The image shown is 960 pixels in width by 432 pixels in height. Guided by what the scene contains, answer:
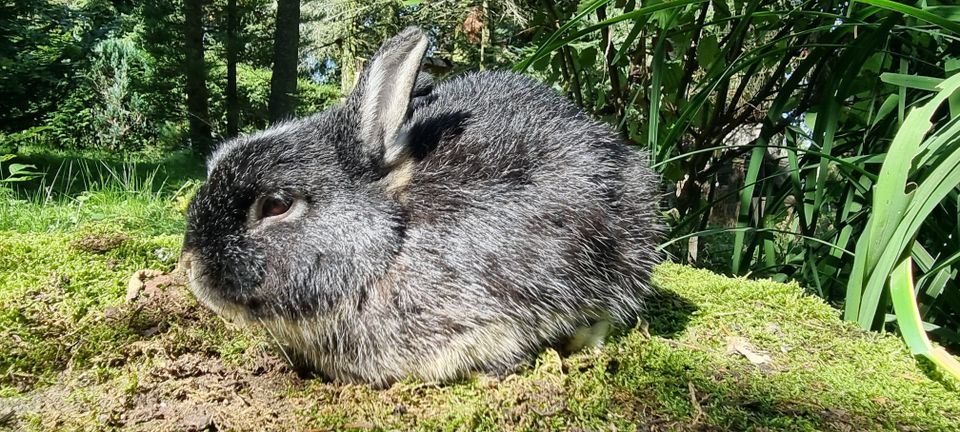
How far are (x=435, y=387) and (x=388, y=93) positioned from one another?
0.97 metres

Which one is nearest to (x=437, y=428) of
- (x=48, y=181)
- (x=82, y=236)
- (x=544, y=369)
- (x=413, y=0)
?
(x=544, y=369)

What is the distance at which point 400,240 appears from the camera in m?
1.87

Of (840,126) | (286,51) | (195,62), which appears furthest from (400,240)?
(195,62)

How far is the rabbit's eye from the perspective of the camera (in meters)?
1.86

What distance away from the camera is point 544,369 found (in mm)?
1894

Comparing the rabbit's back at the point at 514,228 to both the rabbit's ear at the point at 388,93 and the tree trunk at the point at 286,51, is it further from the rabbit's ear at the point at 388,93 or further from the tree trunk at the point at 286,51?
the tree trunk at the point at 286,51

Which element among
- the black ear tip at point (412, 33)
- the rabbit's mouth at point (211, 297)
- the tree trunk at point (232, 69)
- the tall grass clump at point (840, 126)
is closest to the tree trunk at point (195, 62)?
the tree trunk at point (232, 69)

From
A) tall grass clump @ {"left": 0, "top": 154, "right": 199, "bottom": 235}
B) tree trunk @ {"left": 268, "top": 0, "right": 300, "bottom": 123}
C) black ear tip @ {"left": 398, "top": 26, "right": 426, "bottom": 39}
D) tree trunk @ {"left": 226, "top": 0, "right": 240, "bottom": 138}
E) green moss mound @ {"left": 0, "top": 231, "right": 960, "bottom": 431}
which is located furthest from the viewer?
tree trunk @ {"left": 226, "top": 0, "right": 240, "bottom": 138}

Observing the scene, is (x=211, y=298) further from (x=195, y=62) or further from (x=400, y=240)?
(x=195, y=62)

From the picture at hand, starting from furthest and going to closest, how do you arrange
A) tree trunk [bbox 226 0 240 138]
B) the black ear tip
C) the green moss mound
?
1. tree trunk [bbox 226 0 240 138]
2. the black ear tip
3. the green moss mound

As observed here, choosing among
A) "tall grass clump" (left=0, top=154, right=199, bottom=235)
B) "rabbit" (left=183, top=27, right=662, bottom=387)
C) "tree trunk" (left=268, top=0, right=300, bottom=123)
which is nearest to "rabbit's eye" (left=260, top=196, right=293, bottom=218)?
"rabbit" (left=183, top=27, right=662, bottom=387)

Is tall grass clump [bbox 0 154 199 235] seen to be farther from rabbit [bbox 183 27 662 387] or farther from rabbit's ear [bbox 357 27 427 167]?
rabbit's ear [bbox 357 27 427 167]

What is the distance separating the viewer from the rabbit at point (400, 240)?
5.96 ft

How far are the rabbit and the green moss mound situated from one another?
0.43 feet
